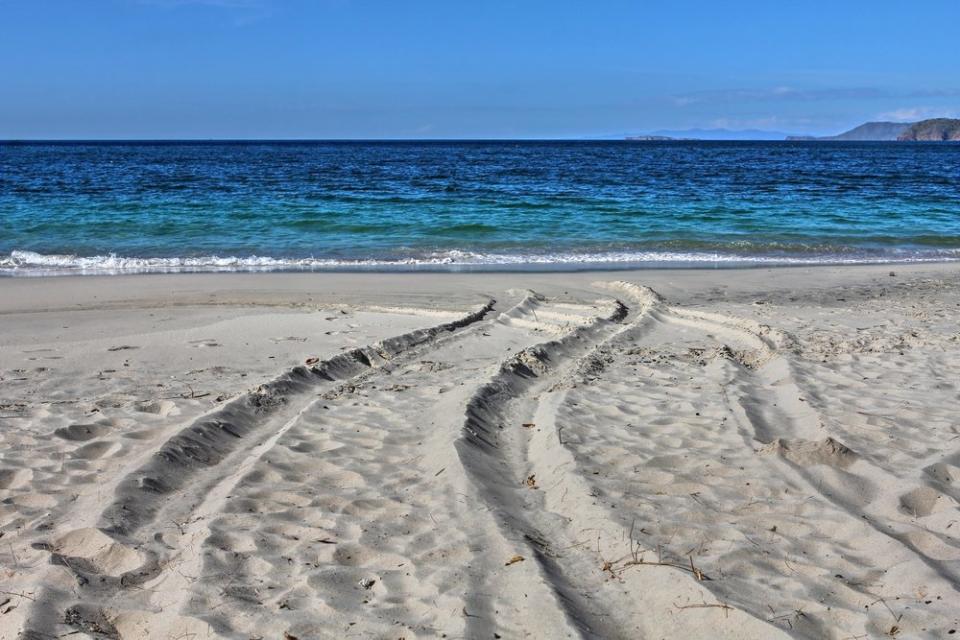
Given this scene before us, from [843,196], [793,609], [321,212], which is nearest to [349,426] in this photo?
[793,609]

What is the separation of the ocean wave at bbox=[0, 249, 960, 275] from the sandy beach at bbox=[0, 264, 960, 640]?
521 cm

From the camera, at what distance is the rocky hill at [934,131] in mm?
186375

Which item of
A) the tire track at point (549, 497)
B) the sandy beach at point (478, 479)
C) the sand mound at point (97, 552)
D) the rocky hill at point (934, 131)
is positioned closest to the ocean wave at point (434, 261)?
the sandy beach at point (478, 479)

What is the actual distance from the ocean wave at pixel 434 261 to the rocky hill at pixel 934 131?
20000 centimetres

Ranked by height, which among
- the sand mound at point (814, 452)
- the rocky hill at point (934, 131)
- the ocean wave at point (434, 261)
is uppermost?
the rocky hill at point (934, 131)

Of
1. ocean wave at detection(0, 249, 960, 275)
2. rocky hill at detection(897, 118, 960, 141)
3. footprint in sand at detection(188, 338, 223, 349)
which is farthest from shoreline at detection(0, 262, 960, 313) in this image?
rocky hill at detection(897, 118, 960, 141)

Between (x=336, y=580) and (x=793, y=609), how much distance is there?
1699 millimetres

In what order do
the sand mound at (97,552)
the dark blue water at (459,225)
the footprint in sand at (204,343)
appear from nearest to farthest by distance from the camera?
the sand mound at (97,552) < the footprint in sand at (204,343) < the dark blue water at (459,225)

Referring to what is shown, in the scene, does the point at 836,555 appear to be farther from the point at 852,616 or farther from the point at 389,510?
the point at 389,510

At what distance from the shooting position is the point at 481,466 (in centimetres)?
446

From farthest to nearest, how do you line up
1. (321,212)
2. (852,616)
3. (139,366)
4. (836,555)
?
(321,212)
(139,366)
(836,555)
(852,616)

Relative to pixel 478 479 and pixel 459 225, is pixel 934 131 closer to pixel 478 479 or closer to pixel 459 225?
pixel 459 225

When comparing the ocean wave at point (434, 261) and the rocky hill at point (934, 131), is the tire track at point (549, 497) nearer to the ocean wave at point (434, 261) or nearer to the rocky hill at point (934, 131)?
the ocean wave at point (434, 261)

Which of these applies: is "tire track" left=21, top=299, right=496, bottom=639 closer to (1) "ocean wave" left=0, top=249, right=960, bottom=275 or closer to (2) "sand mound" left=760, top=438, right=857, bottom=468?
(2) "sand mound" left=760, top=438, right=857, bottom=468
